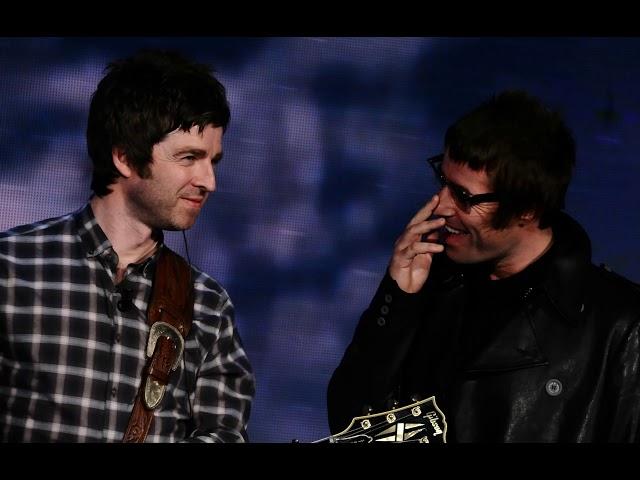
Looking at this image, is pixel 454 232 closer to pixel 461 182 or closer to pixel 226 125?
pixel 461 182

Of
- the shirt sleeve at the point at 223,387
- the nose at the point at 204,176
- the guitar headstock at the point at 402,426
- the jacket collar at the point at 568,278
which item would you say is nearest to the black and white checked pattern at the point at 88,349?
the shirt sleeve at the point at 223,387

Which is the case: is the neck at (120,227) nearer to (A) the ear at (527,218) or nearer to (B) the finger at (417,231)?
(B) the finger at (417,231)

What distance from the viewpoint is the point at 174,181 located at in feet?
14.1

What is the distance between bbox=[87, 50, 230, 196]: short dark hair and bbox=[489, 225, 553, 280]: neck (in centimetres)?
107

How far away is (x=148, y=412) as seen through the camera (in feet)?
13.8

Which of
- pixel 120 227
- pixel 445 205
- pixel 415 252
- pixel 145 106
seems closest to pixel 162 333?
pixel 120 227

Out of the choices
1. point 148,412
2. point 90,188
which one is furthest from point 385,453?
point 90,188

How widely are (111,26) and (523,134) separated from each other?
61.9 inches

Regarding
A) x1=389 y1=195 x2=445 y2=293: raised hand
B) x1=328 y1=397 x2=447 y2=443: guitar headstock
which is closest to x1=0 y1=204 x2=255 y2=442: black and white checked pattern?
x1=328 y1=397 x2=447 y2=443: guitar headstock

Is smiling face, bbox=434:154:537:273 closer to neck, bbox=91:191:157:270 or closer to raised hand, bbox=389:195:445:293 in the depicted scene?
raised hand, bbox=389:195:445:293

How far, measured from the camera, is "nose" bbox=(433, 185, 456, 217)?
4.45 m

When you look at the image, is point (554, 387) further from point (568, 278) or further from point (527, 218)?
point (527, 218)

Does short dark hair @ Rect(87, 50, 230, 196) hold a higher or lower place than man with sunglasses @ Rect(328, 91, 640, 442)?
higher

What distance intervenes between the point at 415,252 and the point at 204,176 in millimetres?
771
